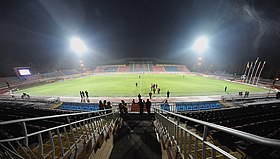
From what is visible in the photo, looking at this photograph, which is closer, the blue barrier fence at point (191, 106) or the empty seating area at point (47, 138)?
the empty seating area at point (47, 138)

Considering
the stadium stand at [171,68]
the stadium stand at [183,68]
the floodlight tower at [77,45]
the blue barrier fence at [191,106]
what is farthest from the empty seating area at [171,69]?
the blue barrier fence at [191,106]

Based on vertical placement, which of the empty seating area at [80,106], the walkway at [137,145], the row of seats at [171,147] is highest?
the row of seats at [171,147]

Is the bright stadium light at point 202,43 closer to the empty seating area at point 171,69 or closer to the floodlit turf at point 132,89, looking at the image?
the empty seating area at point 171,69

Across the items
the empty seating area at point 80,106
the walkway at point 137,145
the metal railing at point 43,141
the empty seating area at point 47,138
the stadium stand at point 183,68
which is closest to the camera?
the metal railing at point 43,141

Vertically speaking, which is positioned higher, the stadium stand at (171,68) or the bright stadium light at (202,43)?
the bright stadium light at (202,43)

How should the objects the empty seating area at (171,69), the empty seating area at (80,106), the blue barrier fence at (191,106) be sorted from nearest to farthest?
the blue barrier fence at (191,106) < the empty seating area at (80,106) < the empty seating area at (171,69)

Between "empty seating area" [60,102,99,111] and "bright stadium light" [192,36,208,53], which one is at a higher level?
"bright stadium light" [192,36,208,53]

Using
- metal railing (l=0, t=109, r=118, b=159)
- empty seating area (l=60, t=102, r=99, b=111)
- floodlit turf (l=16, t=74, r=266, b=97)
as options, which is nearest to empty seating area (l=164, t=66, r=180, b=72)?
floodlit turf (l=16, t=74, r=266, b=97)

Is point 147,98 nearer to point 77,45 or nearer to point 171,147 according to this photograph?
point 171,147

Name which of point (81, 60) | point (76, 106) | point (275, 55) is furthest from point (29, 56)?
point (275, 55)

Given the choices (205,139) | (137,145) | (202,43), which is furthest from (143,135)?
(202,43)

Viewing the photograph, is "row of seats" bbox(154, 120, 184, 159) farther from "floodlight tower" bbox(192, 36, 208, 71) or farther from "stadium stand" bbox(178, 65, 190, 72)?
"floodlight tower" bbox(192, 36, 208, 71)

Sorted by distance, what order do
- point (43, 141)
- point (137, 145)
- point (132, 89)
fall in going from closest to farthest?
point (43, 141)
point (137, 145)
point (132, 89)

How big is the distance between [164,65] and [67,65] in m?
63.9
